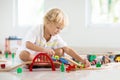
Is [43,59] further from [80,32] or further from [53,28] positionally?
[80,32]

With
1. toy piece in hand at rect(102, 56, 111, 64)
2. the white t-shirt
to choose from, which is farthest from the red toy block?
toy piece in hand at rect(102, 56, 111, 64)

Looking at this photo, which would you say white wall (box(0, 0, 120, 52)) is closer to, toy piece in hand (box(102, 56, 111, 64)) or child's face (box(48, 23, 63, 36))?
toy piece in hand (box(102, 56, 111, 64))

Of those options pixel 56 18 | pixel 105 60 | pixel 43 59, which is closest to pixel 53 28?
pixel 56 18

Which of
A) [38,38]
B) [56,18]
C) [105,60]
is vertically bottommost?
[105,60]

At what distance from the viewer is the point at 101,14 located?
2758 mm

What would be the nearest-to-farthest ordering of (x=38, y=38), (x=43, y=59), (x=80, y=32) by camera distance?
(x=43, y=59) < (x=38, y=38) < (x=80, y=32)

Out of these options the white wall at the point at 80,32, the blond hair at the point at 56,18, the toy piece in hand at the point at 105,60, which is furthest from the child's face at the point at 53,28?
the white wall at the point at 80,32

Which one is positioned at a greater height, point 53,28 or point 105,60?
point 53,28

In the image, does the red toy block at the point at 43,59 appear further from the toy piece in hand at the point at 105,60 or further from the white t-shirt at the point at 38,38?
the toy piece in hand at the point at 105,60

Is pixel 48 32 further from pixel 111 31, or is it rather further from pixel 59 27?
pixel 111 31

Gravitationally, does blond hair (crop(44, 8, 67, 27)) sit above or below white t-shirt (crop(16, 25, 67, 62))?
above

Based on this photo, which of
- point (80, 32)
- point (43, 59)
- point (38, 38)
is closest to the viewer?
point (43, 59)

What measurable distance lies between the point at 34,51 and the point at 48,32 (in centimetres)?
15

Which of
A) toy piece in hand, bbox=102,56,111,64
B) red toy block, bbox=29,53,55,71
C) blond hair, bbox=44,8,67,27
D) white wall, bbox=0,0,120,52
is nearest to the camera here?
red toy block, bbox=29,53,55,71
